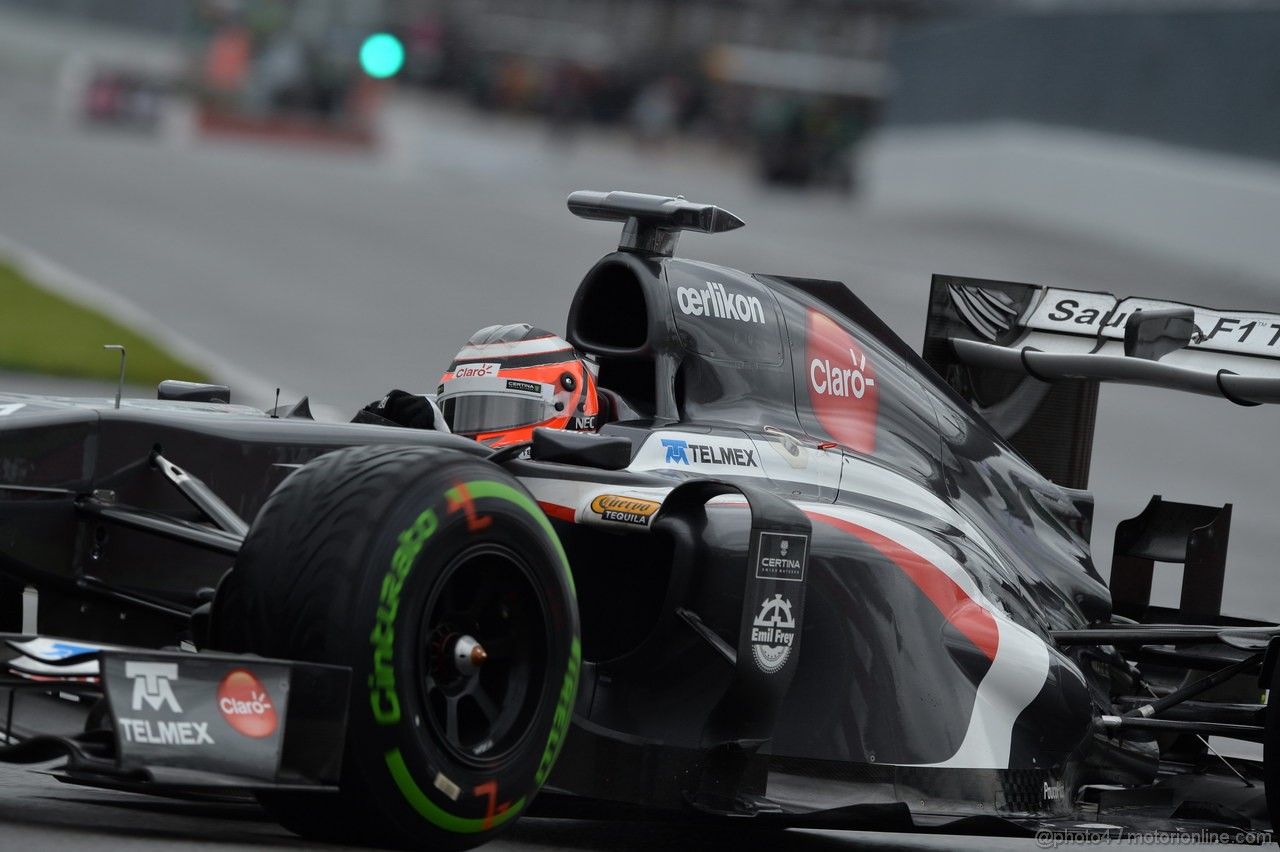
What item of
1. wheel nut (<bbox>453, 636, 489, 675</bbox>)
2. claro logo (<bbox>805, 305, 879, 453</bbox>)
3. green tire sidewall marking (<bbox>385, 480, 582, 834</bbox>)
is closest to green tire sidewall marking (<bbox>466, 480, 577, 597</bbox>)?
green tire sidewall marking (<bbox>385, 480, 582, 834</bbox>)

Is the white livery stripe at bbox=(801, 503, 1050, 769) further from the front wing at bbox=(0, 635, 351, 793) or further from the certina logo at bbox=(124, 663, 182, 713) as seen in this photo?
the certina logo at bbox=(124, 663, 182, 713)

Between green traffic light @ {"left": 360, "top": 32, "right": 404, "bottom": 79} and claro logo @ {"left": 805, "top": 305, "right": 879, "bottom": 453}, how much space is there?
6.75 m

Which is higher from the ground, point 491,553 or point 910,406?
point 910,406

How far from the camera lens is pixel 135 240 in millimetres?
27812

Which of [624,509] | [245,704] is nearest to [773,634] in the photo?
[624,509]

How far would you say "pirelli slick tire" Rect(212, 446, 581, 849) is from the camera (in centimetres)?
420

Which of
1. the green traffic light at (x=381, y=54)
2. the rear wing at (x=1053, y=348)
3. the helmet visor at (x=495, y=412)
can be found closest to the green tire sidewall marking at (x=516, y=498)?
the helmet visor at (x=495, y=412)

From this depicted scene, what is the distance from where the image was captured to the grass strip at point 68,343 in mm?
15445

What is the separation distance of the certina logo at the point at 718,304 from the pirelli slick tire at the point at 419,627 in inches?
61.3

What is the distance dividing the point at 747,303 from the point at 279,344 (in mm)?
14960

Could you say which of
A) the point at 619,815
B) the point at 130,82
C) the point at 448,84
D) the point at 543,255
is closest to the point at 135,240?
the point at 543,255

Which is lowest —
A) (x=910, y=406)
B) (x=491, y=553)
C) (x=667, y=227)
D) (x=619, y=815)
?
(x=619, y=815)

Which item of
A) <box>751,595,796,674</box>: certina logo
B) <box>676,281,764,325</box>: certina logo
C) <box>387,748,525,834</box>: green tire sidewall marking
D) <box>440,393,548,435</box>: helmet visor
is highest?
<box>676,281,764,325</box>: certina logo

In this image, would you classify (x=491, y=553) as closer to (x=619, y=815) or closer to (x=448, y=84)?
(x=619, y=815)
